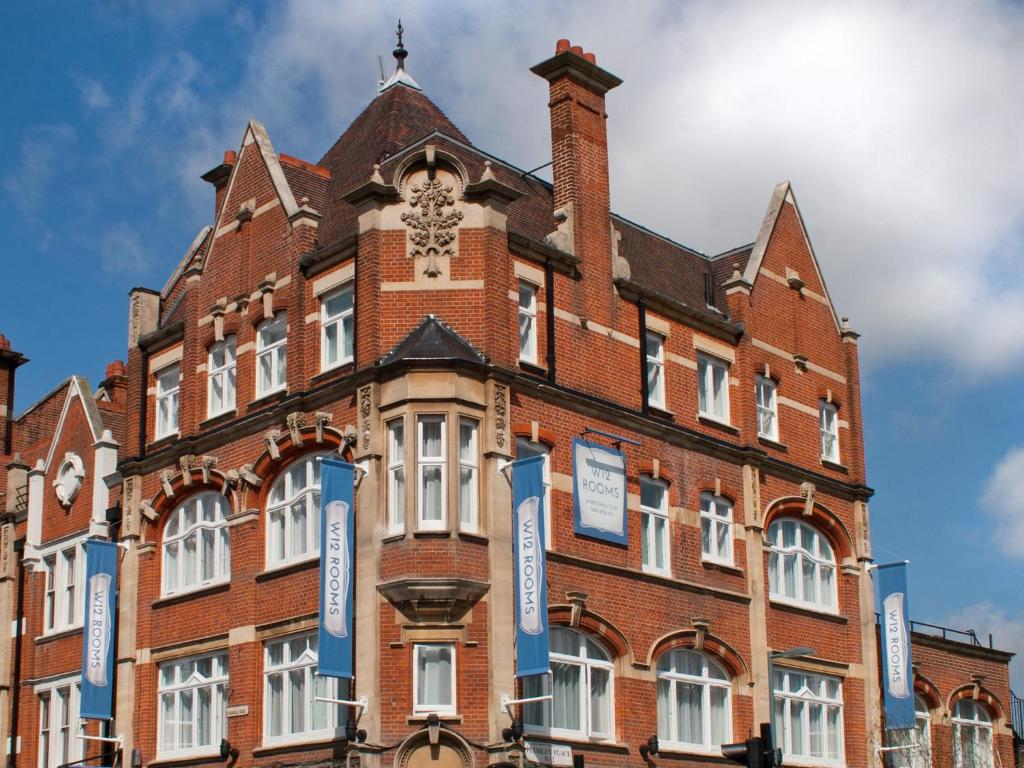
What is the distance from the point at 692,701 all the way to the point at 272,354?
11.5 meters

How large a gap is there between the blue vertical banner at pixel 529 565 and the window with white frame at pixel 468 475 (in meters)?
0.71

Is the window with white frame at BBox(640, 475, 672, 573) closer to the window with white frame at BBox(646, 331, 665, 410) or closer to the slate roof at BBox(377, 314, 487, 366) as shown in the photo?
the window with white frame at BBox(646, 331, 665, 410)

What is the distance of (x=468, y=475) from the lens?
31.0m

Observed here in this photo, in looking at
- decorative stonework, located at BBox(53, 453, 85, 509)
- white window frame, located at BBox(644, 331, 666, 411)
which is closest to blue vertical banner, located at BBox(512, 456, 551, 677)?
white window frame, located at BBox(644, 331, 666, 411)

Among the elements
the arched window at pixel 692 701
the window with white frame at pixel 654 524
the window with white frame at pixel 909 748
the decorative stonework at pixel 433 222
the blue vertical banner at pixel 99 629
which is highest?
the decorative stonework at pixel 433 222

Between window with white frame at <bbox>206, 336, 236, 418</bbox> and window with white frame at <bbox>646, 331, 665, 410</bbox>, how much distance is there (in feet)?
29.8

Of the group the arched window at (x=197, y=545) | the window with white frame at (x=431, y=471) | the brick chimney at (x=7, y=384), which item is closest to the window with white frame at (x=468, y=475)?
the window with white frame at (x=431, y=471)

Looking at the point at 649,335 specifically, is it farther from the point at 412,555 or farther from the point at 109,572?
the point at 109,572

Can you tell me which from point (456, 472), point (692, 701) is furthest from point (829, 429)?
point (456, 472)

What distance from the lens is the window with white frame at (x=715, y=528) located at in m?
36.4

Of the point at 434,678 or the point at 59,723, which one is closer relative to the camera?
the point at 434,678

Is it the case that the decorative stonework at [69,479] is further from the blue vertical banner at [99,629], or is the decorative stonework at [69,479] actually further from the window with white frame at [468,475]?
the window with white frame at [468,475]

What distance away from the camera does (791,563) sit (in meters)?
38.7

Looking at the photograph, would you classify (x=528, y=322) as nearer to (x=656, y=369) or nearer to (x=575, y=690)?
(x=656, y=369)
